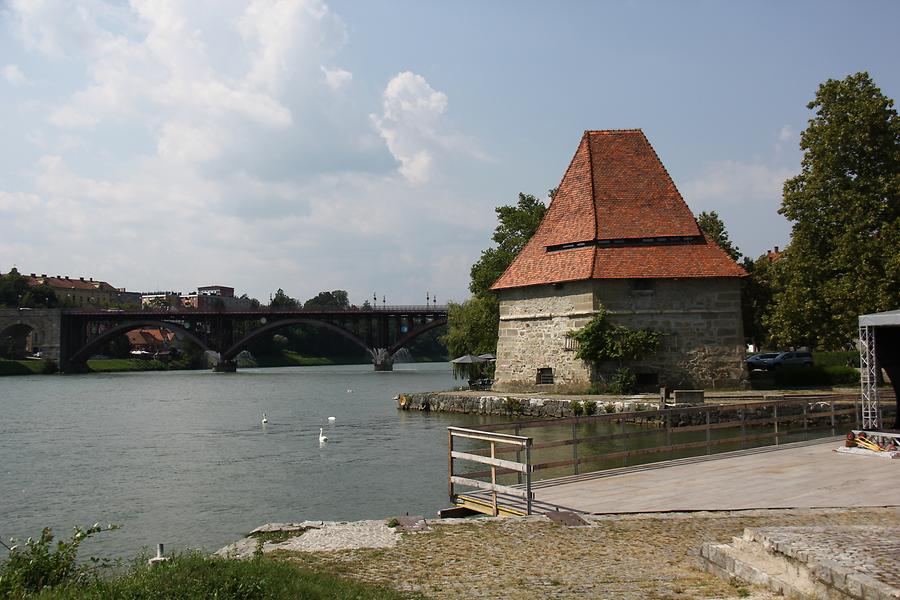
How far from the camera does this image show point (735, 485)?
1034cm

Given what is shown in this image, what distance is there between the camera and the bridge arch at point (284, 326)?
259 ft

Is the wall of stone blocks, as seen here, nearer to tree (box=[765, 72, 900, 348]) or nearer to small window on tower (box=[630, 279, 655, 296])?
small window on tower (box=[630, 279, 655, 296])

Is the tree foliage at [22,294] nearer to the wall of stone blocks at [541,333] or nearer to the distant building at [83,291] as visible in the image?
the distant building at [83,291]

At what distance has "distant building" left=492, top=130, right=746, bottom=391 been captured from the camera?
27.5 m

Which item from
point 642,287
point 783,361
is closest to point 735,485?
point 642,287

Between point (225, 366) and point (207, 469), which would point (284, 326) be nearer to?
point (225, 366)

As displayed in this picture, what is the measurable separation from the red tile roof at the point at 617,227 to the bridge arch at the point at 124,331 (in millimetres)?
59706

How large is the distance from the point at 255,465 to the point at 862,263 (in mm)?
19144

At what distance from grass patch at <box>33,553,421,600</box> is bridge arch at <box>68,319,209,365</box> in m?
80.5

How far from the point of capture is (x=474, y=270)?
4216cm

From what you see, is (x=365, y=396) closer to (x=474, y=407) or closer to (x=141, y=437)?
(x=474, y=407)

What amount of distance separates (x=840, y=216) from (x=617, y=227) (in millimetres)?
7330

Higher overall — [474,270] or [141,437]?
[474,270]

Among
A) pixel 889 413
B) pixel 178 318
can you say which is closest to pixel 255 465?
pixel 889 413
